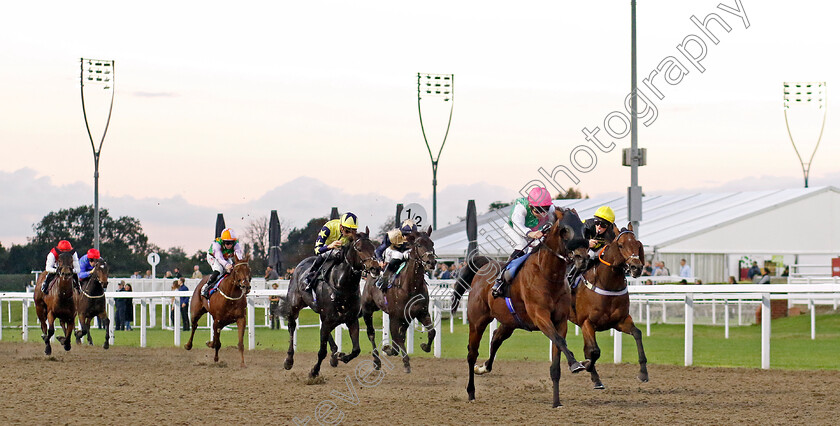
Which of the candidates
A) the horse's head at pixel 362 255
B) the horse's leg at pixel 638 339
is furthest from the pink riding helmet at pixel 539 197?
the horse's head at pixel 362 255

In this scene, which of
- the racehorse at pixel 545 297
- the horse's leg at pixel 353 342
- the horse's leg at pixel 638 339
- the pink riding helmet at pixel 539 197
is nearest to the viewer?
the racehorse at pixel 545 297

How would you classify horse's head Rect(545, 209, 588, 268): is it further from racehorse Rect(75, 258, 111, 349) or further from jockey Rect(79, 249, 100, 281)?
jockey Rect(79, 249, 100, 281)

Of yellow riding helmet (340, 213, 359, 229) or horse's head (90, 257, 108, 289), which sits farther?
horse's head (90, 257, 108, 289)

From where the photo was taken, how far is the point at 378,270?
432 inches

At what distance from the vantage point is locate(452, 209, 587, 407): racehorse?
873 cm

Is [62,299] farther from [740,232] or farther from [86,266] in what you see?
[740,232]

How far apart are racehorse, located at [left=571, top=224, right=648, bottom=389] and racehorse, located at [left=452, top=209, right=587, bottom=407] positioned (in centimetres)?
108

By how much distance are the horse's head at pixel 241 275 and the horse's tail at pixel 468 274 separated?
2928 mm

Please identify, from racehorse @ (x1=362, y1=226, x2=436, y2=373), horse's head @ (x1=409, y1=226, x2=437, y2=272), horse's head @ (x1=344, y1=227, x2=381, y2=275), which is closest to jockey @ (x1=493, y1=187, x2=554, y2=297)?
horse's head @ (x1=409, y1=226, x2=437, y2=272)

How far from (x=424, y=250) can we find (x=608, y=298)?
2.16m

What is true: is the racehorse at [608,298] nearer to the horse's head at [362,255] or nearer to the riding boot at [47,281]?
the horse's head at [362,255]

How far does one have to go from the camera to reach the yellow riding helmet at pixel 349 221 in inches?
480

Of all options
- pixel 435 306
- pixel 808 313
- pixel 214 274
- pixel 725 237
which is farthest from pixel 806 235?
pixel 214 274

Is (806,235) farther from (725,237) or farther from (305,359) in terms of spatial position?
(305,359)
